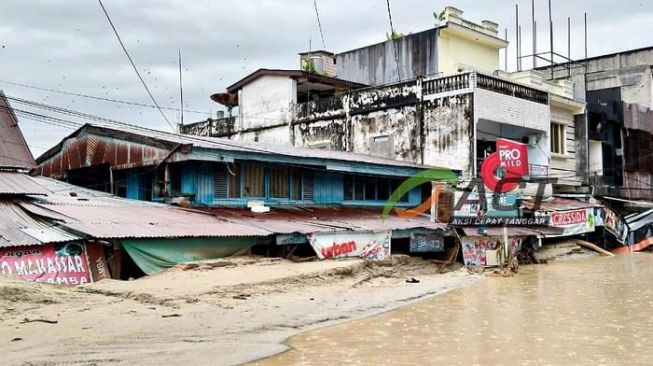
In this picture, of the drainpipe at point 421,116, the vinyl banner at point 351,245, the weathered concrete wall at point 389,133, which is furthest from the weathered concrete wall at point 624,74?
the vinyl banner at point 351,245

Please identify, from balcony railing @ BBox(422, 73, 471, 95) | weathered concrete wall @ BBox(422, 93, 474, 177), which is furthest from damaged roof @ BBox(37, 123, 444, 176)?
balcony railing @ BBox(422, 73, 471, 95)

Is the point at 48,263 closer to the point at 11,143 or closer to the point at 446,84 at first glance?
the point at 11,143

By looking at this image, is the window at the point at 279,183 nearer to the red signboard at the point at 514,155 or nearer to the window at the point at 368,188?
the window at the point at 368,188

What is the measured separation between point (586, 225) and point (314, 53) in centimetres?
1636

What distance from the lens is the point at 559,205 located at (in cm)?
2734

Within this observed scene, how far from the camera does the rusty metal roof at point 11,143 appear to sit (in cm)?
1552

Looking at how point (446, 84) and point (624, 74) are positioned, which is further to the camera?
point (624, 74)

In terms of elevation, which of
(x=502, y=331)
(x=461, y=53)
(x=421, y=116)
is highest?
(x=461, y=53)

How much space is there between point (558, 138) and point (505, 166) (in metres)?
8.73

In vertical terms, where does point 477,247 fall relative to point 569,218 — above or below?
below

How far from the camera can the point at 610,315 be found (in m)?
13.2

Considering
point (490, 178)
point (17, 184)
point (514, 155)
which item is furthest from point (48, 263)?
point (490, 178)

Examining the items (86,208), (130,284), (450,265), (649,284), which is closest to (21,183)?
(86,208)

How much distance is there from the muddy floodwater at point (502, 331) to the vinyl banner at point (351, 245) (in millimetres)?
2954
